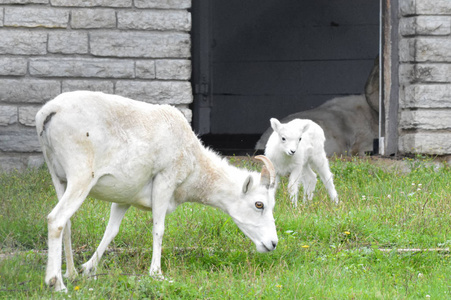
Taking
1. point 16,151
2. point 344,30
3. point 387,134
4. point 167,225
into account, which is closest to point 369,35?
point 344,30

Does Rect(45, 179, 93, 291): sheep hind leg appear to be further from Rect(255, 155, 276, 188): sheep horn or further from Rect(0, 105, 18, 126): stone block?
Rect(0, 105, 18, 126): stone block

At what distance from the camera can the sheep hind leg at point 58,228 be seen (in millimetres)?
5469

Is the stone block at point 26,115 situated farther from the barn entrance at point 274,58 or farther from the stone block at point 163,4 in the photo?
the barn entrance at point 274,58

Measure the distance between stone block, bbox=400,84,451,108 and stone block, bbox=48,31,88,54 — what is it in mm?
5003

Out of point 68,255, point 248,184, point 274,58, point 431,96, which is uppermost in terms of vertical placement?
point 274,58

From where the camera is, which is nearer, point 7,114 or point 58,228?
point 58,228

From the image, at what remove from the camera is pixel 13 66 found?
10.4m

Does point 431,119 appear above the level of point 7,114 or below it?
below

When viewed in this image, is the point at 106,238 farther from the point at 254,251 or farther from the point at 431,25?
the point at 431,25

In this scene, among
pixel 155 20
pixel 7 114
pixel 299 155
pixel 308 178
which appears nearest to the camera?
pixel 299 155

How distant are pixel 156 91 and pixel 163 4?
4.11 ft

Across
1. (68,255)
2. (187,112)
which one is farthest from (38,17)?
(68,255)

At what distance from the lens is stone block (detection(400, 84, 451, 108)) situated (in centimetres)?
1116

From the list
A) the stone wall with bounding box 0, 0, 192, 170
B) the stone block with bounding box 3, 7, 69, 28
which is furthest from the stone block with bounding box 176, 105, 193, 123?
the stone block with bounding box 3, 7, 69, 28
